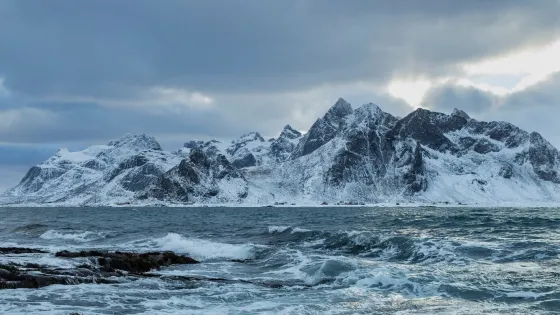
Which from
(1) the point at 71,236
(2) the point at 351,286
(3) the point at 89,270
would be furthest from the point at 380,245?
(1) the point at 71,236

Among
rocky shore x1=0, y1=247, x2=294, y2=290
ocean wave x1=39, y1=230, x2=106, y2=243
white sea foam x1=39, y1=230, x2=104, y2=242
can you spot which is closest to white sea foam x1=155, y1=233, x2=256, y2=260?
rocky shore x1=0, y1=247, x2=294, y2=290

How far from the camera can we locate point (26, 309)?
888 inches

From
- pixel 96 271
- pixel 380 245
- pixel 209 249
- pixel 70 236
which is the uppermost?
pixel 70 236

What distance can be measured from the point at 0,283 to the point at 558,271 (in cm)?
2779

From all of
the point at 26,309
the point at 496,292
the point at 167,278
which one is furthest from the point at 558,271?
the point at 26,309

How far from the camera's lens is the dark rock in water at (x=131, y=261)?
113ft

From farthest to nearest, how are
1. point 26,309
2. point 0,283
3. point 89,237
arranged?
1. point 89,237
2. point 0,283
3. point 26,309

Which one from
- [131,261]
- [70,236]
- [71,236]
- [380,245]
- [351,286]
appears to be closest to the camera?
[351,286]

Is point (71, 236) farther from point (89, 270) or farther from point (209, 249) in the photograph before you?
point (89, 270)

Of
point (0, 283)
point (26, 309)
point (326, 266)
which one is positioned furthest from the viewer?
point (326, 266)

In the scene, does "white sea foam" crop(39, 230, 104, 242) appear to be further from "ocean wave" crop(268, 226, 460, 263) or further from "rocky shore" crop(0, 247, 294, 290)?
"rocky shore" crop(0, 247, 294, 290)

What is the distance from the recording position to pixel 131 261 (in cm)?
3544

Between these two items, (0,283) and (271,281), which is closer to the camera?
(0,283)

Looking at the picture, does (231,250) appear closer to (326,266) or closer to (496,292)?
(326,266)
